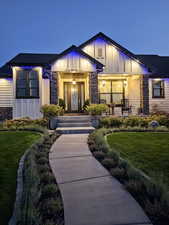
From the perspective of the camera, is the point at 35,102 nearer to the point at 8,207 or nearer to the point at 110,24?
the point at 8,207

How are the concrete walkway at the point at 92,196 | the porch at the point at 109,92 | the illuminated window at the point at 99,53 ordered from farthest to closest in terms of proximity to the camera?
the porch at the point at 109,92
the illuminated window at the point at 99,53
the concrete walkway at the point at 92,196

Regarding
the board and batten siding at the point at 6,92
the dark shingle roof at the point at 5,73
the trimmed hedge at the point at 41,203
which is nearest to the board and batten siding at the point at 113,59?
the dark shingle roof at the point at 5,73

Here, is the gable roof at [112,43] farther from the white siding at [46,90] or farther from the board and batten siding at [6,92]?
the board and batten siding at [6,92]

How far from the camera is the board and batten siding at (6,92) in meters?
14.5

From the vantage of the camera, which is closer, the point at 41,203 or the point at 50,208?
the point at 50,208

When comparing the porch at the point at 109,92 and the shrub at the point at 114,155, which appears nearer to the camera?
the shrub at the point at 114,155

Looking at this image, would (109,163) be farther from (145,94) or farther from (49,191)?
(145,94)

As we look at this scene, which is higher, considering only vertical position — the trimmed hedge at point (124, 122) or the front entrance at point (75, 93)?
the front entrance at point (75, 93)

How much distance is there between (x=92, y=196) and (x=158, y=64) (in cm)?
1728

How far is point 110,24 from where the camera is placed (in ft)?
500

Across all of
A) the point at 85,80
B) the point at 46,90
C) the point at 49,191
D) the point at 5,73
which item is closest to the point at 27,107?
the point at 46,90

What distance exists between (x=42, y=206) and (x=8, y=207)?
541 millimetres

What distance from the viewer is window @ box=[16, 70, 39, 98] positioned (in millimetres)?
13359

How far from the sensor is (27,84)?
13.5m
